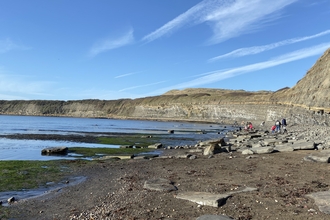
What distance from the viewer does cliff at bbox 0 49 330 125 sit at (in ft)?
192

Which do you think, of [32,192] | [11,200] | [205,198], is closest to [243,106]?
[32,192]

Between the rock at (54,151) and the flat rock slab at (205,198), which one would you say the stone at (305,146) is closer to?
the flat rock slab at (205,198)

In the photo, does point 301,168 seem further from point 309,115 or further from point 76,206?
point 309,115

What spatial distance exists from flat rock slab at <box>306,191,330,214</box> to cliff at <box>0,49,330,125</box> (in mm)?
45566

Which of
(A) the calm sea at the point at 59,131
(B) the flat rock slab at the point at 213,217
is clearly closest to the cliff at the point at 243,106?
(A) the calm sea at the point at 59,131

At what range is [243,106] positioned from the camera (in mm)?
109312

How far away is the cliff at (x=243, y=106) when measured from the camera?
58469 mm

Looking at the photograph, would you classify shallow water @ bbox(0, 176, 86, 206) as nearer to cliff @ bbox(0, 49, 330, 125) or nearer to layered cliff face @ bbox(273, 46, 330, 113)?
cliff @ bbox(0, 49, 330, 125)

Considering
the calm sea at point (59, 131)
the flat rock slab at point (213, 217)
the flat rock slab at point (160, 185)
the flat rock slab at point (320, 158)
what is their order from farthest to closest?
the calm sea at point (59, 131) < the flat rock slab at point (320, 158) < the flat rock slab at point (160, 185) < the flat rock slab at point (213, 217)

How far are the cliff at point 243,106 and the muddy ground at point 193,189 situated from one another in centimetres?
4169

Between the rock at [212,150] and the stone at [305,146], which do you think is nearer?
the stone at [305,146]

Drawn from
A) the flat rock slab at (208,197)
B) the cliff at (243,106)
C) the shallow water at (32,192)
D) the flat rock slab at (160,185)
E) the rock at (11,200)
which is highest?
the cliff at (243,106)

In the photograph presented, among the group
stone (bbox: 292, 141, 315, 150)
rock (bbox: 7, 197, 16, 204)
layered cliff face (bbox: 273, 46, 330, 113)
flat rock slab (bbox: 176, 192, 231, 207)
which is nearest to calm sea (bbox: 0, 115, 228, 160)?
rock (bbox: 7, 197, 16, 204)

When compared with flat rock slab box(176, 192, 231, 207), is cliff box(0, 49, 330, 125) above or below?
above
